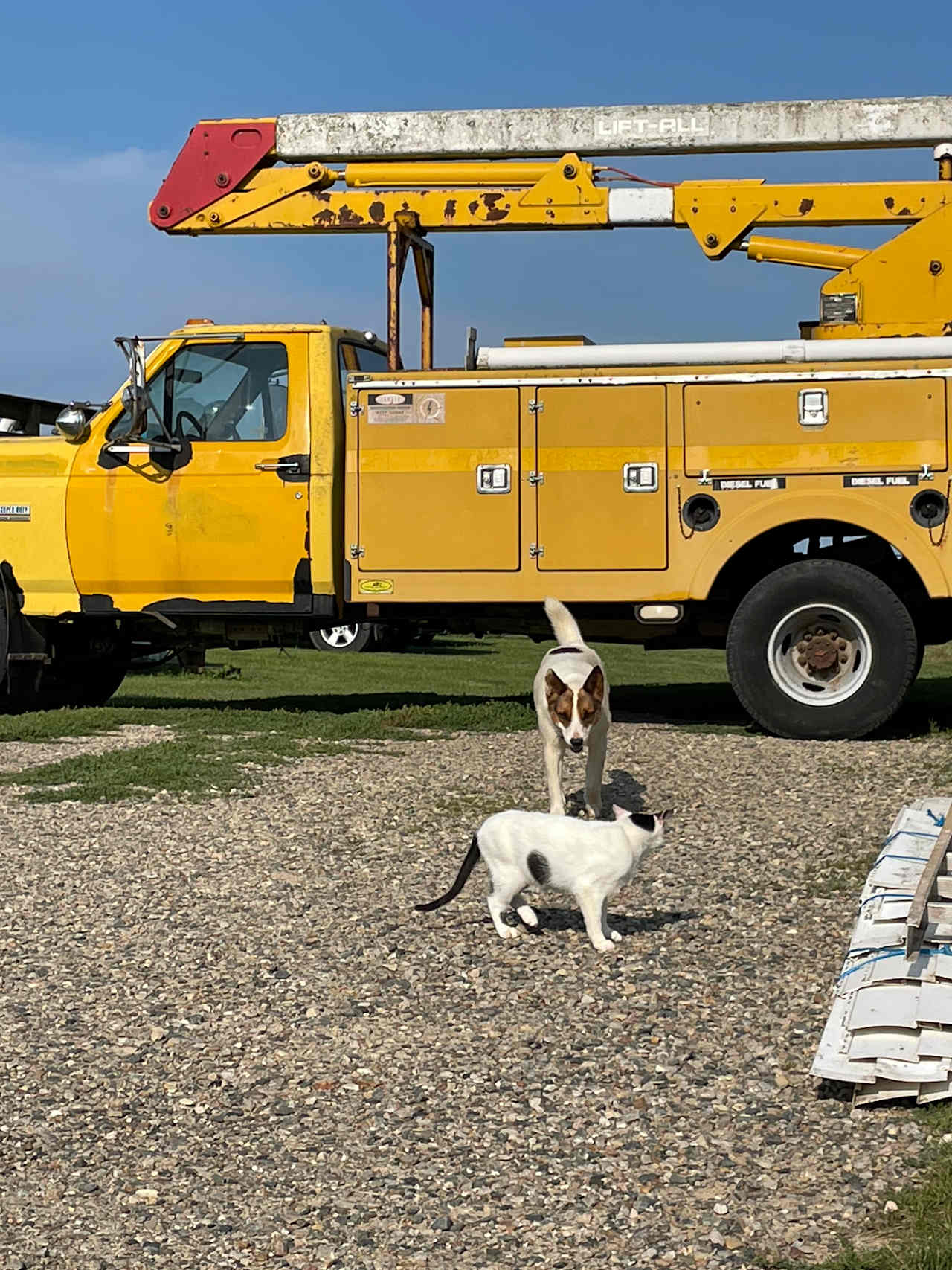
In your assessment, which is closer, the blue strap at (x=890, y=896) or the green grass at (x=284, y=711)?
the blue strap at (x=890, y=896)

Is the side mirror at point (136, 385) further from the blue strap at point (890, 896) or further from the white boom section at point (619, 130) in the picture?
the blue strap at point (890, 896)

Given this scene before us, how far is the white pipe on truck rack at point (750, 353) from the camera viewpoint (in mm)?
11148

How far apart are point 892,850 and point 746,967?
43.7 inches

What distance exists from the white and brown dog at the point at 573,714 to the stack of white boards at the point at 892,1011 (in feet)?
7.55

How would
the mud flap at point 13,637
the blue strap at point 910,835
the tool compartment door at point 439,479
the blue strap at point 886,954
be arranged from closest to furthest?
1. the blue strap at point 886,954
2. the blue strap at point 910,835
3. the tool compartment door at point 439,479
4. the mud flap at point 13,637

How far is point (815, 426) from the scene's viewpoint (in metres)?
11.2

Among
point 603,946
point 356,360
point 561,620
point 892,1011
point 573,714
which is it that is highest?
point 356,360

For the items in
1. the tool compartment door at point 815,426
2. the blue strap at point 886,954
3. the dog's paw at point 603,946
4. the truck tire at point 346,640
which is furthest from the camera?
the truck tire at point 346,640

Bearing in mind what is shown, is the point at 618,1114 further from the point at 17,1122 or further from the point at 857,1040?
the point at 17,1122

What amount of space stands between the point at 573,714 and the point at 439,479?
13.3 feet

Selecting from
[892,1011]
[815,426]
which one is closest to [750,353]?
[815,426]

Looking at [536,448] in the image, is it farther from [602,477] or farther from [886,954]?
[886,954]

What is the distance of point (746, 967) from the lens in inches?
230

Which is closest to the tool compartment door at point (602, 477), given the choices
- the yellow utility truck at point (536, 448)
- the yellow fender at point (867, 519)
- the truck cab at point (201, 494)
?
the yellow utility truck at point (536, 448)
